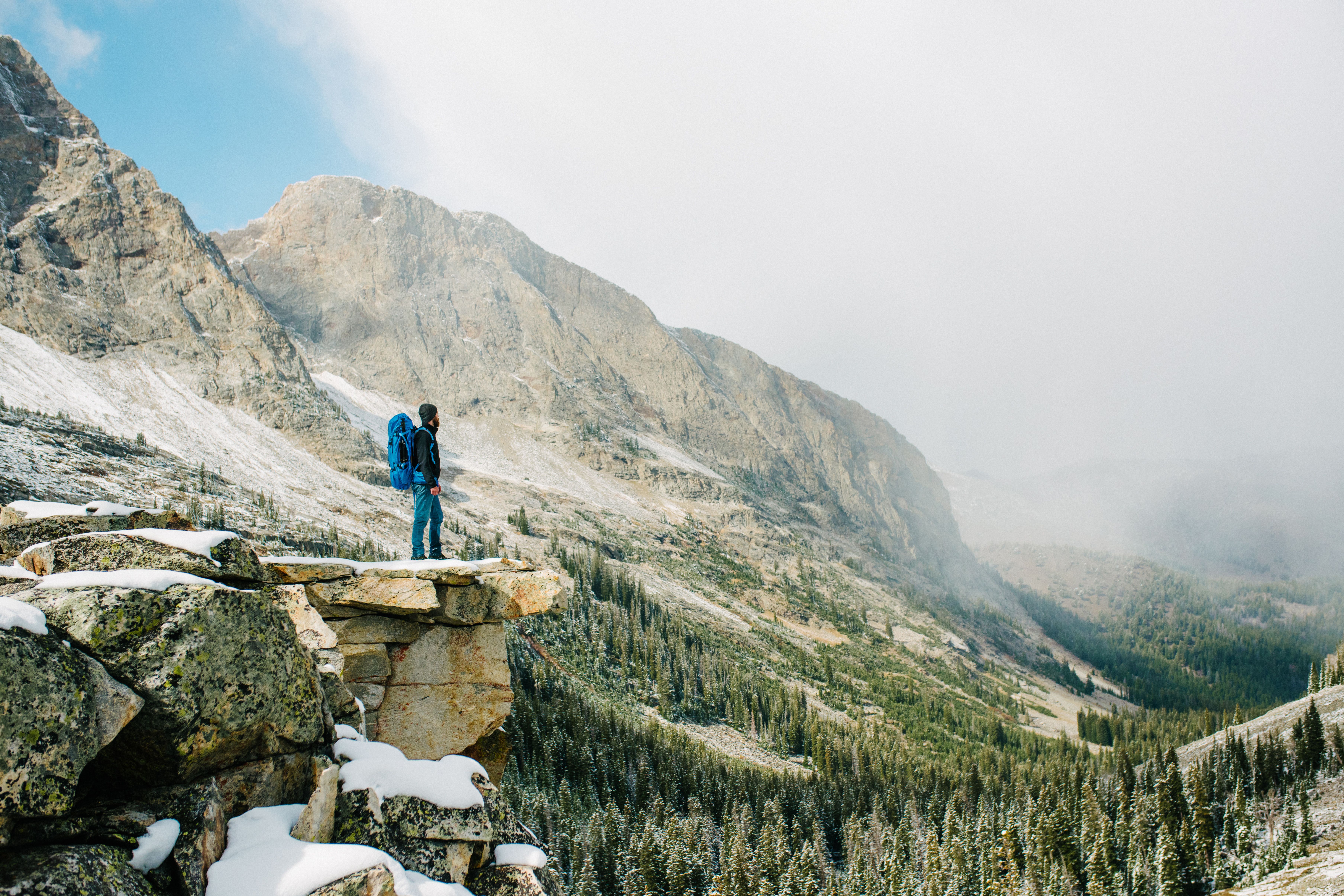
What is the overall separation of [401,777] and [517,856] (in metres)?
1.94

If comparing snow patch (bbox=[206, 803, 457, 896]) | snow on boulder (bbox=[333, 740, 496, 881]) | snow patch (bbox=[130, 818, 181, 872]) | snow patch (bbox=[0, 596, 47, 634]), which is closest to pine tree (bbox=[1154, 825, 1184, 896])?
snow on boulder (bbox=[333, 740, 496, 881])

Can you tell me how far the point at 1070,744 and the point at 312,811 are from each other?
167 metres

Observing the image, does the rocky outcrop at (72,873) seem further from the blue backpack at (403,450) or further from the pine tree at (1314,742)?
the pine tree at (1314,742)

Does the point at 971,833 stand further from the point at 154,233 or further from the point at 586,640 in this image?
the point at 154,233

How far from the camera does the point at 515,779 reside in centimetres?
6725

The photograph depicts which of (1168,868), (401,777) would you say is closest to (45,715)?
(401,777)

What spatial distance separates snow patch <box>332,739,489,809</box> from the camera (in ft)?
29.9

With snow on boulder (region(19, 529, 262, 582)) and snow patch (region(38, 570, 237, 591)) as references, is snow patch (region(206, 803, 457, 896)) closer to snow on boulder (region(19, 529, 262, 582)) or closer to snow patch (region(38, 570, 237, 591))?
snow patch (region(38, 570, 237, 591))

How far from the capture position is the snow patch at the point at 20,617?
619 centimetres

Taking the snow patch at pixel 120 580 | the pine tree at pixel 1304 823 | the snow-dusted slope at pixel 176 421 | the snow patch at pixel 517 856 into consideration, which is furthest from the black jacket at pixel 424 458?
the snow-dusted slope at pixel 176 421

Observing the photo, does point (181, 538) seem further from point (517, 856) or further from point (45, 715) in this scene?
point (517, 856)

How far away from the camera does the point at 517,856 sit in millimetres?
9500

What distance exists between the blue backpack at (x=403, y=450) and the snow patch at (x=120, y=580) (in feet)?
24.7

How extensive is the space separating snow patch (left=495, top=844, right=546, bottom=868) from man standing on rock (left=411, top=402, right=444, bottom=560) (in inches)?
293
